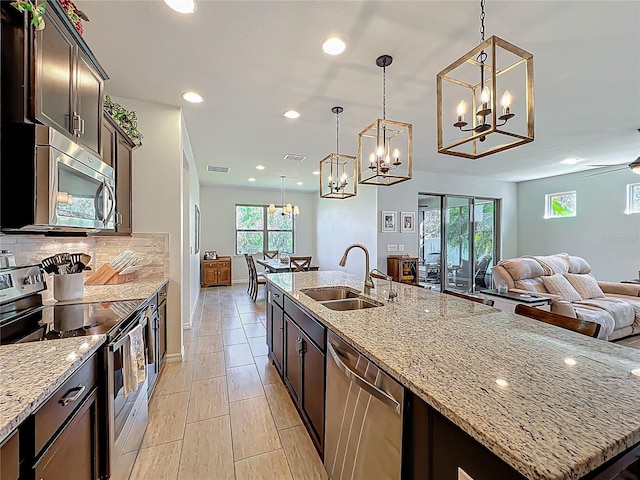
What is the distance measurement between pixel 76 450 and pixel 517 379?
5.46 feet

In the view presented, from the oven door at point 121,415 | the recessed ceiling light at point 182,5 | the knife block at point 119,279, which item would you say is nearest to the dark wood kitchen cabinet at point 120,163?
the knife block at point 119,279

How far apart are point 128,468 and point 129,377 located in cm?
53

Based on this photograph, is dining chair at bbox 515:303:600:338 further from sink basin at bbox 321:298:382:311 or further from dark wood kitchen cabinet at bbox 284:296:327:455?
dark wood kitchen cabinet at bbox 284:296:327:455

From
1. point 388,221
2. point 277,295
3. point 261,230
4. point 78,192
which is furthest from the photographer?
point 261,230

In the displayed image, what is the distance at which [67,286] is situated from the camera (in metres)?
2.00

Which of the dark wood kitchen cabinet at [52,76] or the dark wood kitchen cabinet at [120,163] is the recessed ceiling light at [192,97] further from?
the dark wood kitchen cabinet at [52,76]

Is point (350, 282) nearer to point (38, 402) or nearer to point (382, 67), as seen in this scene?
point (382, 67)

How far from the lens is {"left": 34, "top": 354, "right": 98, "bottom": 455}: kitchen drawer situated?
0.88 metres

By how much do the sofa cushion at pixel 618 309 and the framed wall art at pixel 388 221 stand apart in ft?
9.95

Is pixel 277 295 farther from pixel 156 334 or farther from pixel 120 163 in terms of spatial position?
pixel 120 163

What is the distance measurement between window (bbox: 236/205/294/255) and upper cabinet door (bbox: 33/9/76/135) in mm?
6851

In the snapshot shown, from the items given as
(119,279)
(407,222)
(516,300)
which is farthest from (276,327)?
(407,222)

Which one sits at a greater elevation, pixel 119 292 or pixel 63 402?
pixel 119 292

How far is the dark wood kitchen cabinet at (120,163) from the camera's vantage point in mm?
2245
